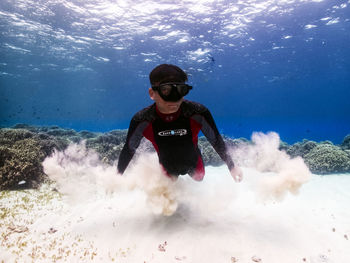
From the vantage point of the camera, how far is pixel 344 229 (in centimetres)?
431

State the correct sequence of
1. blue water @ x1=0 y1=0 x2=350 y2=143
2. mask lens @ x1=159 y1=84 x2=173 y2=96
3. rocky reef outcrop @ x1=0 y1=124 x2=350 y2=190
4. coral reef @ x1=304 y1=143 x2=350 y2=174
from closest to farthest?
mask lens @ x1=159 y1=84 x2=173 y2=96 < rocky reef outcrop @ x1=0 y1=124 x2=350 y2=190 < coral reef @ x1=304 y1=143 x2=350 y2=174 < blue water @ x1=0 y1=0 x2=350 y2=143

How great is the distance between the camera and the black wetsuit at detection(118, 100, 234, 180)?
4.07 metres

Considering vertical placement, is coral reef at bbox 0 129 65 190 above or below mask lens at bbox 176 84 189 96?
below

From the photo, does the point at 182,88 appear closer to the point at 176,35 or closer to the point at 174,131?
the point at 174,131

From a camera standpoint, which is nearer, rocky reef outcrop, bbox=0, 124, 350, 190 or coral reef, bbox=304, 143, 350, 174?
rocky reef outcrop, bbox=0, 124, 350, 190

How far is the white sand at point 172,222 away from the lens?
143 inches

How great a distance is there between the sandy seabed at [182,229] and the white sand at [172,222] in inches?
0.8

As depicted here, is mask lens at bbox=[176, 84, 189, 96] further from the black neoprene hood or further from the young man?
the young man

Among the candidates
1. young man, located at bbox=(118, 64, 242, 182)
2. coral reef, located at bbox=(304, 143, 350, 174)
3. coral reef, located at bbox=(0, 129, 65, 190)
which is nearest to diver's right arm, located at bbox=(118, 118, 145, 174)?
young man, located at bbox=(118, 64, 242, 182)

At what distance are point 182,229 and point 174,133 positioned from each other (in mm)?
2110

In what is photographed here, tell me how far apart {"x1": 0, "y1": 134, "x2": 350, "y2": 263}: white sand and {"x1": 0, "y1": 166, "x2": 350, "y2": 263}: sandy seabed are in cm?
2

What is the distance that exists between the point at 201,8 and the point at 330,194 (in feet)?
67.1

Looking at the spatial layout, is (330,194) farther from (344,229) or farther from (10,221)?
(10,221)

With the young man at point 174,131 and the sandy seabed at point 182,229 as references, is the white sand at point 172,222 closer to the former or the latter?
the sandy seabed at point 182,229
